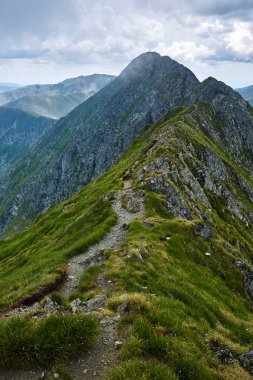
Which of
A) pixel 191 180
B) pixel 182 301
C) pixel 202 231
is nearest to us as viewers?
pixel 182 301

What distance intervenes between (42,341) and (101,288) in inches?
458

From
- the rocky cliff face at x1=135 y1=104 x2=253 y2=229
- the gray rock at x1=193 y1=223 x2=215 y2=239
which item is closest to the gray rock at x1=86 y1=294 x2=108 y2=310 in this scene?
the gray rock at x1=193 y1=223 x2=215 y2=239

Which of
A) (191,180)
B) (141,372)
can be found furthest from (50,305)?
(191,180)

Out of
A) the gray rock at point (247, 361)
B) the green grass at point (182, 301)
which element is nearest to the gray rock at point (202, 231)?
the green grass at point (182, 301)

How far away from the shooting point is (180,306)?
2438 cm

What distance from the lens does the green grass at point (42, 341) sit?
15711mm

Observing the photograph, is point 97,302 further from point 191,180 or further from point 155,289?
point 191,180

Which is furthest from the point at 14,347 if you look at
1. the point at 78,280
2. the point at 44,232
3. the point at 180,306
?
the point at 44,232

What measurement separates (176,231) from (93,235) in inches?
368

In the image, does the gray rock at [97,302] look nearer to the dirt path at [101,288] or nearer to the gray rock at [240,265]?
the dirt path at [101,288]

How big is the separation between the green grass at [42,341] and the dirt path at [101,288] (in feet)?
1.31

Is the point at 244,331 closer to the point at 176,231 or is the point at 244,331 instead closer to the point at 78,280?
the point at 78,280

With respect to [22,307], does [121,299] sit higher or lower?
higher

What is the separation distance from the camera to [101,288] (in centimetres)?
2739
